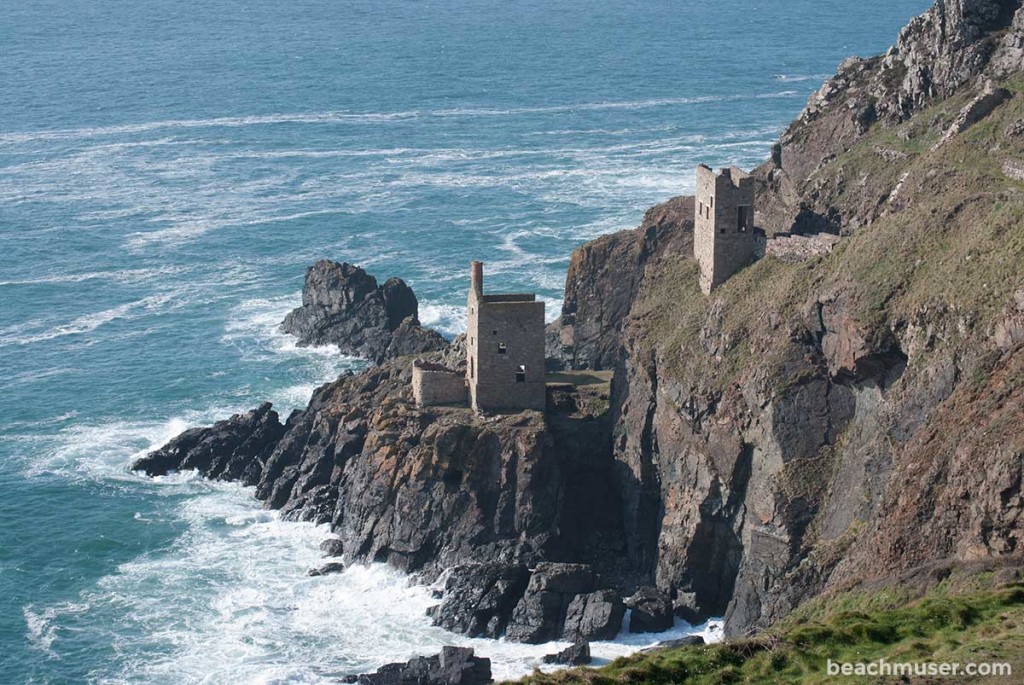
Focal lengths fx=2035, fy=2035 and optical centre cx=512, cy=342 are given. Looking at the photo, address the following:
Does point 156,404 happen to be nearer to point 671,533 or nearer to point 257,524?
point 257,524

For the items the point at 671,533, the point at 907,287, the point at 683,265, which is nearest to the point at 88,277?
the point at 683,265

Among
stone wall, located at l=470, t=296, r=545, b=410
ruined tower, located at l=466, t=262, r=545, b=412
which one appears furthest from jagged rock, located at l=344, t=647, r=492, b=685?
stone wall, located at l=470, t=296, r=545, b=410

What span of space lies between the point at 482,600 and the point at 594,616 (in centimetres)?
585

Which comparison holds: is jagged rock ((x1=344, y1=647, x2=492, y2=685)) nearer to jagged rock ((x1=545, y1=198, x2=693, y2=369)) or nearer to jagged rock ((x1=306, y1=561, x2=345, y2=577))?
jagged rock ((x1=306, y1=561, x2=345, y2=577))

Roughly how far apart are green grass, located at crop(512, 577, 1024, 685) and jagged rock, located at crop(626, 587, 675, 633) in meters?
22.2

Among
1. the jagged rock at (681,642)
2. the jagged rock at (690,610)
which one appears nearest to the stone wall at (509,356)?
the jagged rock at (690,610)

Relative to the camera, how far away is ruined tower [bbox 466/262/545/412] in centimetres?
10444

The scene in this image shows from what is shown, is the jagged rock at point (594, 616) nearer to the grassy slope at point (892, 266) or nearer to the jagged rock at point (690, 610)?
the jagged rock at point (690, 610)

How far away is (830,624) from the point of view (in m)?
69.2

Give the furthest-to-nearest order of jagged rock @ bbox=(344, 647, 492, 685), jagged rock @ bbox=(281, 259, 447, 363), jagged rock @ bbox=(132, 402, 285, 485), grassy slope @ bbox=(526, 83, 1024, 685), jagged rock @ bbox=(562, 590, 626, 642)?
1. jagged rock @ bbox=(281, 259, 447, 363)
2. jagged rock @ bbox=(132, 402, 285, 485)
3. jagged rock @ bbox=(562, 590, 626, 642)
4. jagged rock @ bbox=(344, 647, 492, 685)
5. grassy slope @ bbox=(526, 83, 1024, 685)

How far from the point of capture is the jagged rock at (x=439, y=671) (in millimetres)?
88000

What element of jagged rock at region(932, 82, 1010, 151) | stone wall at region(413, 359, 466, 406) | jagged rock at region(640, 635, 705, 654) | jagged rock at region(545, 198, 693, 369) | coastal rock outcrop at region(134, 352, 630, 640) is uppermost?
jagged rock at region(932, 82, 1010, 151)

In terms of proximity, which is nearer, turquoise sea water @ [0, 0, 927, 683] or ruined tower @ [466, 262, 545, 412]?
turquoise sea water @ [0, 0, 927, 683]

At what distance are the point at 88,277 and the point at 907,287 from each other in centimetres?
8646
